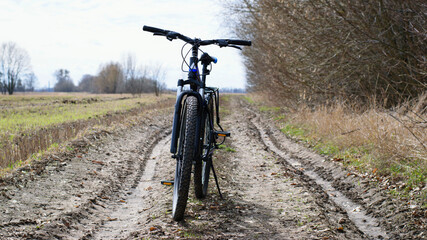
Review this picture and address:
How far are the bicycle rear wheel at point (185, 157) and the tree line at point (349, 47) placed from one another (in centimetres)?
659

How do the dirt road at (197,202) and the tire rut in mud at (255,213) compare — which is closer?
the tire rut in mud at (255,213)

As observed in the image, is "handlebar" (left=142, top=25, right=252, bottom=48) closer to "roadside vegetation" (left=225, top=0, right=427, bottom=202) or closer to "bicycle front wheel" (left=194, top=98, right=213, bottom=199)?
"bicycle front wheel" (left=194, top=98, right=213, bottom=199)

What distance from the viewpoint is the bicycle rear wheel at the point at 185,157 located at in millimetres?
3953

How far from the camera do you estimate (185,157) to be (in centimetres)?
396

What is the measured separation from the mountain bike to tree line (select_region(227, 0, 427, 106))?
19.6 ft

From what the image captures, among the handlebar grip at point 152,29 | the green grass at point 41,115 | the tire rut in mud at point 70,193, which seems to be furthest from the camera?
the green grass at point 41,115

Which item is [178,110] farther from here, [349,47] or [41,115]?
[41,115]

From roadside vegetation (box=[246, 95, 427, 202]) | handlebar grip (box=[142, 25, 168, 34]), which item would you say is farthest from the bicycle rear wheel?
roadside vegetation (box=[246, 95, 427, 202])

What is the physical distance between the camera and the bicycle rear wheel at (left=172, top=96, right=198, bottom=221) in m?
3.95

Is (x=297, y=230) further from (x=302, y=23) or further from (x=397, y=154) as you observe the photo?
(x=302, y=23)

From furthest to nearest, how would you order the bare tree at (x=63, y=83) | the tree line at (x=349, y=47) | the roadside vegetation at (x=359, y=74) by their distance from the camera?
the bare tree at (x=63, y=83) → the tree line at (x=349, y=47) → the roadside vegetation at (x=359, y=74)

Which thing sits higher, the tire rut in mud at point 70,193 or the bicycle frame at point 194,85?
the bicycle frame at point 194,85

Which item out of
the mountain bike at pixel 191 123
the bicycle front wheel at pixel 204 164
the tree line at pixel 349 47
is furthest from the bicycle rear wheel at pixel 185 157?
the tree line at pixel 349 47

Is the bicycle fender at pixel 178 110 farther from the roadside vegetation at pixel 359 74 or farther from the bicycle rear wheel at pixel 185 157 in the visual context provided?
the roadside vegetation at pixel 359 74
